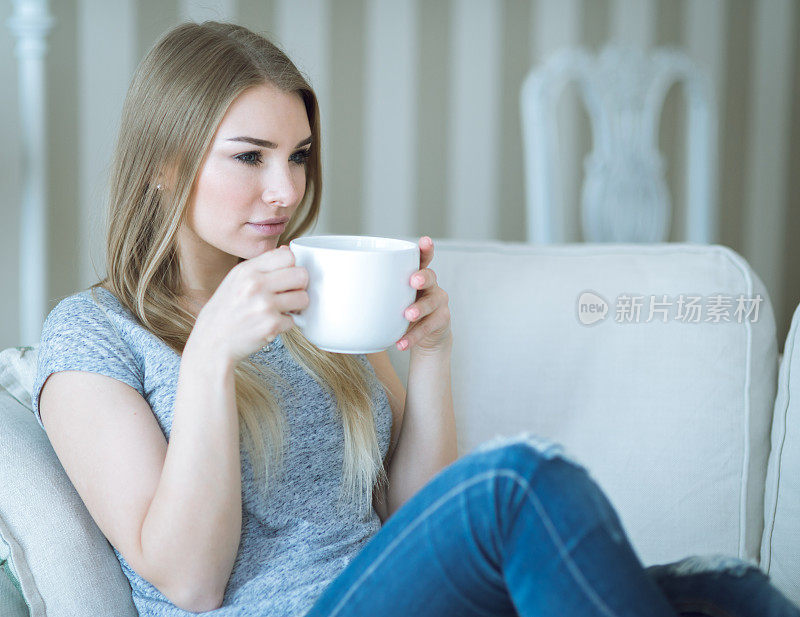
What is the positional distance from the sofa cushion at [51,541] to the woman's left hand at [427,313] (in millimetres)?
442

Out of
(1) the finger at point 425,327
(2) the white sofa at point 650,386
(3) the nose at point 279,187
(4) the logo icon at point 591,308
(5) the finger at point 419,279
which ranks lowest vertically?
(2) the white sofa at point 650,386

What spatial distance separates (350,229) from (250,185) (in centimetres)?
155

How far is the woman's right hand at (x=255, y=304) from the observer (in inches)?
31.8

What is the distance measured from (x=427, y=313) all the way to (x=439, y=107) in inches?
70.4

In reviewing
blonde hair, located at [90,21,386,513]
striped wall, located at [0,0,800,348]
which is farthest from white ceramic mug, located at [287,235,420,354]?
striped wall, located at [0,0,800,348]

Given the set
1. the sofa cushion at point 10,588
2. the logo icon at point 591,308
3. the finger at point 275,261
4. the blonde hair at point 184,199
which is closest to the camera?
the finger at point 275,261

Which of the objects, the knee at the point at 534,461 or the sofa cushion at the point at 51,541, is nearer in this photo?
the knee at the point at 534,461

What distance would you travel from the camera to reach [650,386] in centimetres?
133

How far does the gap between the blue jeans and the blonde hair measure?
26cm

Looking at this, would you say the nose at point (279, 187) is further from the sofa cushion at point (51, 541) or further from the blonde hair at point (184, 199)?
the sofa cushion at point (51, 541)

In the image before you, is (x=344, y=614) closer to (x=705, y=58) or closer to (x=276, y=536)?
(x=276, y=536)

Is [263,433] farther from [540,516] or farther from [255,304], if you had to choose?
[540,516]

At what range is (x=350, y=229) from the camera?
8.63 feet

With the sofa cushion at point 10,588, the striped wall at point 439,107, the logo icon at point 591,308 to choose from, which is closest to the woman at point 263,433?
the sofa cushion at point 10,588
